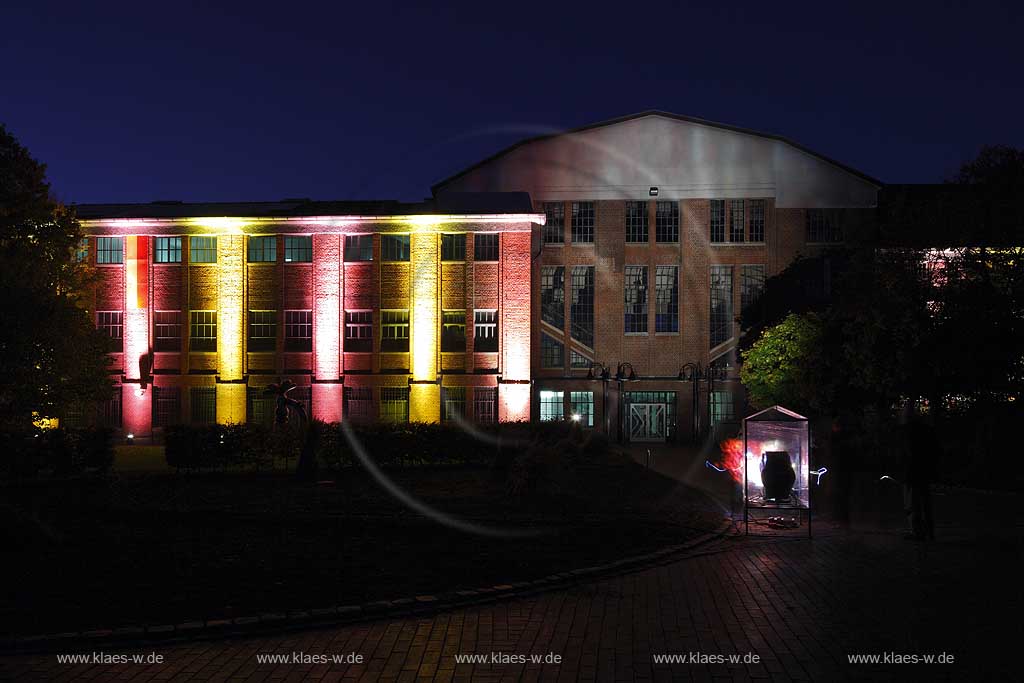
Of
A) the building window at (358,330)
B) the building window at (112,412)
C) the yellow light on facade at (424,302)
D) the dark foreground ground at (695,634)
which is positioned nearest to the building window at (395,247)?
the yellow light on facade at (424,302)

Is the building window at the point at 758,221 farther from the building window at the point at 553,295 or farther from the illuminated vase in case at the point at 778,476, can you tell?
the illuminated vase in case at the point at 778,476

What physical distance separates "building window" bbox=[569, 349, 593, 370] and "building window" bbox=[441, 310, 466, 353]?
18.3ft

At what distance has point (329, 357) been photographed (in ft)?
134

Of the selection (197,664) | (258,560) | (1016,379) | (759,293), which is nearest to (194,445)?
(258,560)

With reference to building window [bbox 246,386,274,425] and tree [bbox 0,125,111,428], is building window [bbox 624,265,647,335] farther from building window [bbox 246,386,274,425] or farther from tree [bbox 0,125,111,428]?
tree [bbox 0,125,111,428]

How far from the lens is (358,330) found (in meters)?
40.8

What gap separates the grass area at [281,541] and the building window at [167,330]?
20904 mm

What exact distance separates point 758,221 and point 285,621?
125ft

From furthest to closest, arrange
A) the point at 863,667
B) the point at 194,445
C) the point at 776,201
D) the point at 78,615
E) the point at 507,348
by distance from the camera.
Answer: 1. the point at 776,201
2. the point at 507,348
3. the point at 194,445
4. the point at 78,615
5. the point at 863,667

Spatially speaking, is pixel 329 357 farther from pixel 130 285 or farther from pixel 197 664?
pixel 197 664

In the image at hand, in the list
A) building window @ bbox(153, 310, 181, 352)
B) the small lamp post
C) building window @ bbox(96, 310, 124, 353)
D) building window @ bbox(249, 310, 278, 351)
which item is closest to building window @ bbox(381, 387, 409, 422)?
building window @ bbox(249, 310, 278, 351)

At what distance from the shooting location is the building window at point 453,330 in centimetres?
4025

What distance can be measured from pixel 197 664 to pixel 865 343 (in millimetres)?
22277

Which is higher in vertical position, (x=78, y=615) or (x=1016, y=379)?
(x=1016, y=379)
